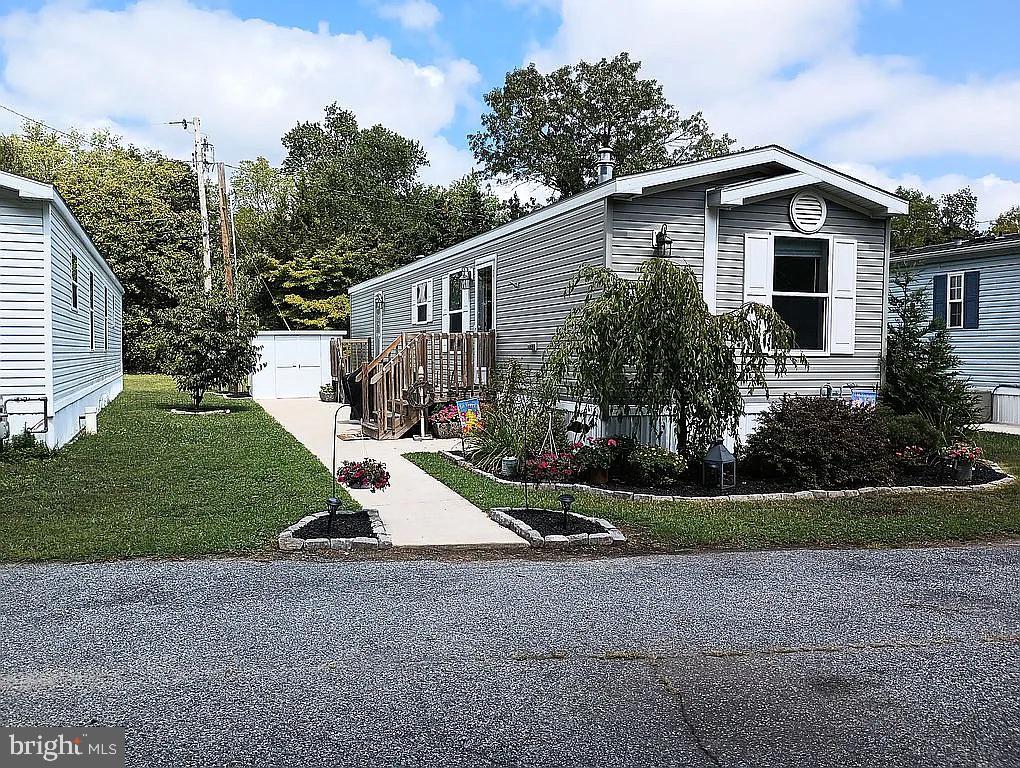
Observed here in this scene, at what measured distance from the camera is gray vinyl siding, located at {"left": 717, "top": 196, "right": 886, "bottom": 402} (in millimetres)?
11070

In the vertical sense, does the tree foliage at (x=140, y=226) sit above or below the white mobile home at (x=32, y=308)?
above

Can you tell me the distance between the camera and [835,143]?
1346 inches

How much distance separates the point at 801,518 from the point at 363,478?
13.3ft

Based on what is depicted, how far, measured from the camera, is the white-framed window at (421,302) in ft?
58.4

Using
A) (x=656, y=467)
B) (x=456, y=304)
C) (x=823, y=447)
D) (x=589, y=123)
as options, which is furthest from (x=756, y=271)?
(x=589, y=123)

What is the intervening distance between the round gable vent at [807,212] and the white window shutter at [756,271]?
0.59m

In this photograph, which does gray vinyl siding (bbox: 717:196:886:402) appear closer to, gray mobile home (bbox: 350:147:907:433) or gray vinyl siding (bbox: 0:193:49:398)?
gray mobile home (bbox: 350:147:907:433)

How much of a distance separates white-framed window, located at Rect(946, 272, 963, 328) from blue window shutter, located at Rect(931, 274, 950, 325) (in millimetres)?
54

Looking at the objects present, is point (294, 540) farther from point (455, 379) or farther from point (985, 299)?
point (985, 299)

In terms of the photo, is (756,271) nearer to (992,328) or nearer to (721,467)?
(721,467)

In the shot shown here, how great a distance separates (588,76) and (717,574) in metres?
34.5

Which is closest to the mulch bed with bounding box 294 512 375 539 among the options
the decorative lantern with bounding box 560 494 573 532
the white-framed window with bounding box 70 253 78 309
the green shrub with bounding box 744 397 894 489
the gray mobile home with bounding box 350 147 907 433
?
the decorative lantern with bounding box 560 494 573 532

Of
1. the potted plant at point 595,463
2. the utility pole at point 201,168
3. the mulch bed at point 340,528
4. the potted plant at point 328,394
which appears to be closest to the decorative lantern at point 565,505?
the mulch bed at point 340,528

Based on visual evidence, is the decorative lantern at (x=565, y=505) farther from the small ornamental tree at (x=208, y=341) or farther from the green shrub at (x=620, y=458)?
the small ornamental tree at (x=208, y=341)
